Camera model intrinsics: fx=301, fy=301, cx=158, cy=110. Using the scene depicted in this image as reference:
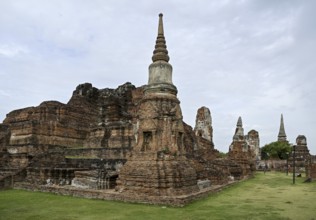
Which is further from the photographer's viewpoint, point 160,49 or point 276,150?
point 276,150

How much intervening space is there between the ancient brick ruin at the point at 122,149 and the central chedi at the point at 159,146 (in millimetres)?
30

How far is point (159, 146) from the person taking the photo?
11.5 metres

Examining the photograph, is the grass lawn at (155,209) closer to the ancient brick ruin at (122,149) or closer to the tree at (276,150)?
the ancient brick ruin at (122,149)

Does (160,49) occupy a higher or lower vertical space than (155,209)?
higher

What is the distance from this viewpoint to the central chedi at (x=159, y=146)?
35.1ft

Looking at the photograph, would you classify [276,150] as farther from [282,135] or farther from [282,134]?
[282,134]

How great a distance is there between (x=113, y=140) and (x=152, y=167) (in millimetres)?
10145

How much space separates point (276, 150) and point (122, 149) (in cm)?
3757

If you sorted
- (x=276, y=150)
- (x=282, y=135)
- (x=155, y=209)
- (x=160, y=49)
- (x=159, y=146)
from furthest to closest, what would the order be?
1. (x=282, y=135)
2. (x=276, y=150)
3. (x=160, y=49)
4. (x=159, y=146)
5. (x=155, y=209)

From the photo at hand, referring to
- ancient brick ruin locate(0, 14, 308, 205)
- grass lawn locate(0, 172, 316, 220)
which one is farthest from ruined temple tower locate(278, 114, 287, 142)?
grass lawn locate(0, 172, 316, 220)

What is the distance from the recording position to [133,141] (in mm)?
19938

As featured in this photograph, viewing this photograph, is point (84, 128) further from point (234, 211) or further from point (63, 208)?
point (234, 211)

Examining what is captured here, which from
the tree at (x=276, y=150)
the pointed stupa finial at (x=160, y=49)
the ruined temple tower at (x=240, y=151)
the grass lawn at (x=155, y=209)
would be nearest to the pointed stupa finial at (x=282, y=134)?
the tree at (x=276, y=150)

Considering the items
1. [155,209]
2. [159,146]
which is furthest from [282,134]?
[155,209]
